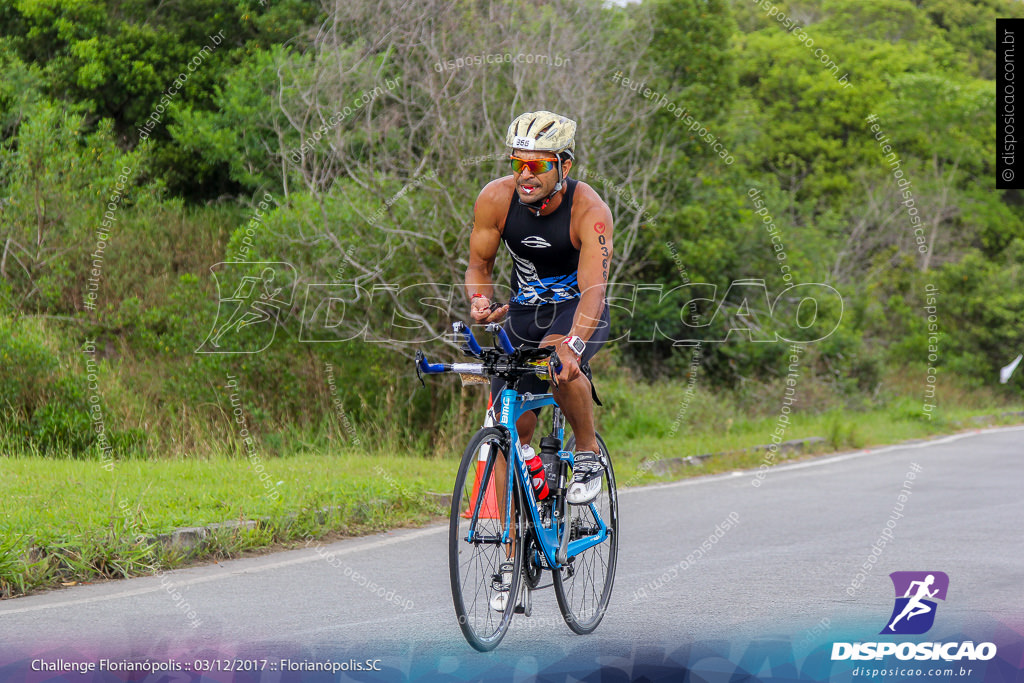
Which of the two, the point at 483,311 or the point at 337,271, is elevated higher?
the point at 483,311

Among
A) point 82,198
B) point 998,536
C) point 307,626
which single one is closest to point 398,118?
point 82,198

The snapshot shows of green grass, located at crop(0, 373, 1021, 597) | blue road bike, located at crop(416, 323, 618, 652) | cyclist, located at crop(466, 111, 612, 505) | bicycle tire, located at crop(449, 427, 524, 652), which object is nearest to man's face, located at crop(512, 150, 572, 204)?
cyclist, located at crop(466, 111, 612, 505)

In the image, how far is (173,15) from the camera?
23188 millimetres

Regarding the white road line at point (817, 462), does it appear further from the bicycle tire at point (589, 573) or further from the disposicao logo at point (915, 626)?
the bicycle tire at point (589, 573)

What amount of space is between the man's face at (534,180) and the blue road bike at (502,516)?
71cm

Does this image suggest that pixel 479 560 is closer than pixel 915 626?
Yes

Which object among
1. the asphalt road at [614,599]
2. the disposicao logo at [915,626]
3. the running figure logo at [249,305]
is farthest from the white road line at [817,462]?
the running figure logo at [249,305]

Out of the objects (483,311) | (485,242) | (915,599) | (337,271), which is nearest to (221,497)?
(485,242)

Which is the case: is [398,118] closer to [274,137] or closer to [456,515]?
[274,137]

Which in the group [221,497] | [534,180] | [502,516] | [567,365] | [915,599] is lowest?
[221,497]

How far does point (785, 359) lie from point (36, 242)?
12878mm

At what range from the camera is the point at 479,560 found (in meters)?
4.88

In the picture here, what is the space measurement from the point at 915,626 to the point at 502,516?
2.32 m

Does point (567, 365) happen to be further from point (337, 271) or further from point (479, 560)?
point (337, 271)
